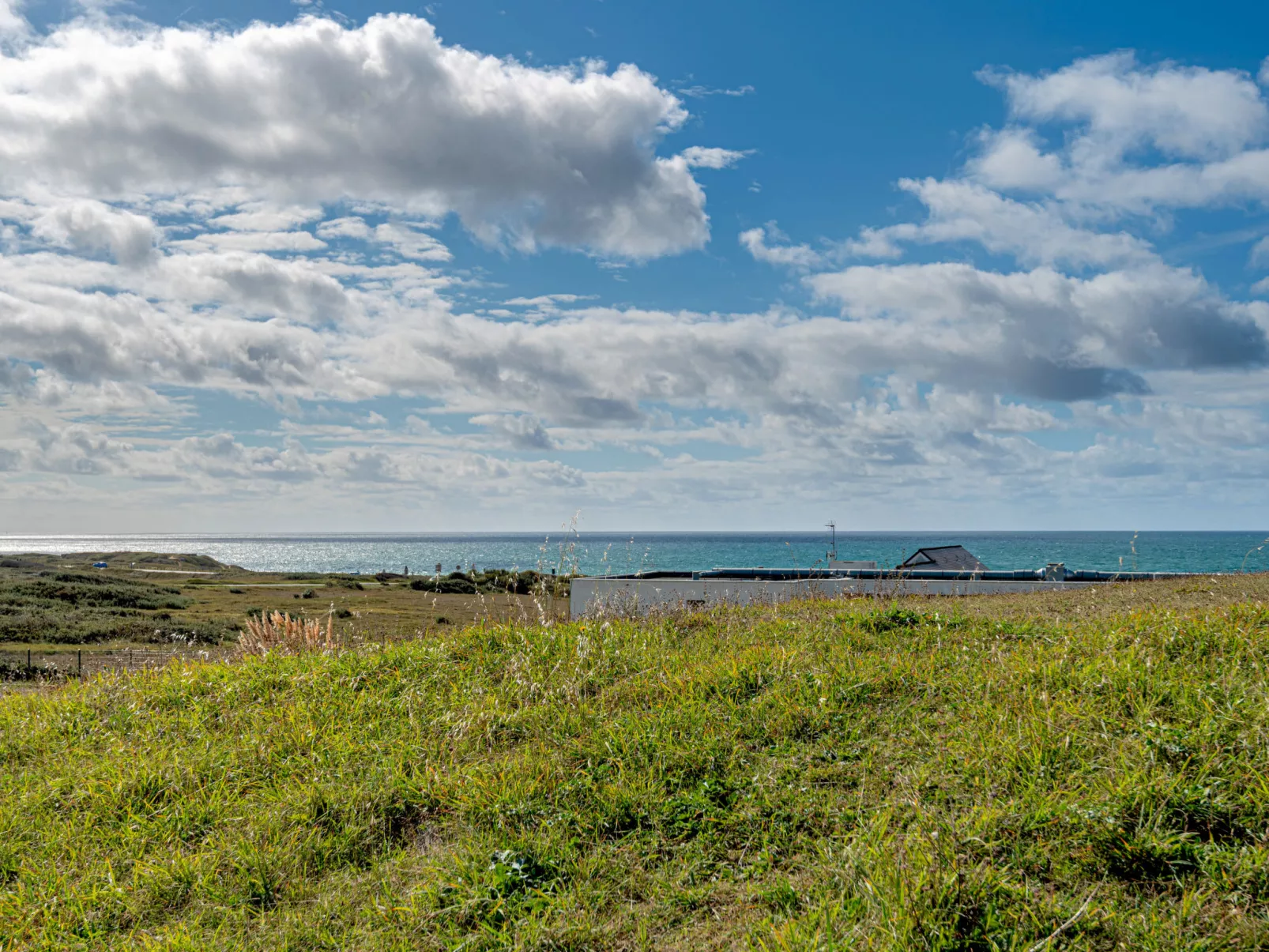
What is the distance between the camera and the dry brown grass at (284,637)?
9.89 meters

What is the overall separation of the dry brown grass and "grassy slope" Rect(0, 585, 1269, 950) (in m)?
1.84

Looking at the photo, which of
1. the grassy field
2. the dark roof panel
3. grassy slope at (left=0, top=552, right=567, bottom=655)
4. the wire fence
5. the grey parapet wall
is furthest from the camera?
the dark roof panel

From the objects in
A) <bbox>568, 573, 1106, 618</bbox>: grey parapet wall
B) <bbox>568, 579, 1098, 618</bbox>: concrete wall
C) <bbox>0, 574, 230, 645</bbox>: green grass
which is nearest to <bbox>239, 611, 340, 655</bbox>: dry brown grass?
<bbox>568, 579, 1098, 618</bbox>: concrete wall

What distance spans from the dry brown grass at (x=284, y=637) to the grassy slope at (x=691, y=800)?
72.3 inches

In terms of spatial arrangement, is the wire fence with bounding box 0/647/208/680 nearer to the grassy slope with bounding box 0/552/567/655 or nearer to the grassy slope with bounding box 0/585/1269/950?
the grassy slope with bounding box 0/552/567/655

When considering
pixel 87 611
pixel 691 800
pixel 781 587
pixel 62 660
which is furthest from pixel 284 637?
pixel 87 611

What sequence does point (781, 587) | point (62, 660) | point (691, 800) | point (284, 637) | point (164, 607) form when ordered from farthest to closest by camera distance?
point (164, 607) < point (62, 660) < point (781, 587) < point (284, 637) < point (691, 800)

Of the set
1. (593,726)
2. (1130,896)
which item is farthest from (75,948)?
(1130,896)

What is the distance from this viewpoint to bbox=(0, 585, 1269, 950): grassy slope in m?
3.96

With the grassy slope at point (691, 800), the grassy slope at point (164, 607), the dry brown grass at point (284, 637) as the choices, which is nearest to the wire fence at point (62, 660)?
the grassy slope at point (164, 607)

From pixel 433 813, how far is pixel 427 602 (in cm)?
4575

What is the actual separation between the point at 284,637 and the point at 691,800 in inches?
272

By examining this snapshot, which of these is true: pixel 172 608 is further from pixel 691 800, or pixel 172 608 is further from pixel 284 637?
pixel 691 800

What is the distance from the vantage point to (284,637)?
10.3m
